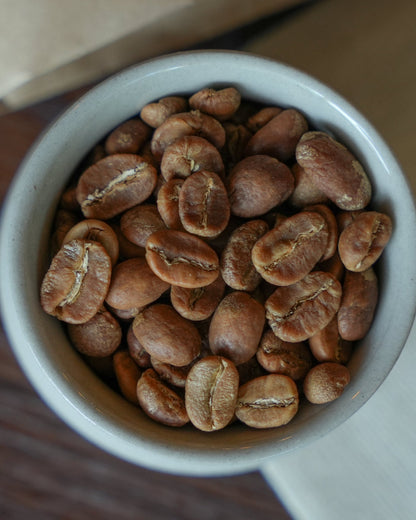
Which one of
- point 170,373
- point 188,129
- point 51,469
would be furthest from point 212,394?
point 51,469

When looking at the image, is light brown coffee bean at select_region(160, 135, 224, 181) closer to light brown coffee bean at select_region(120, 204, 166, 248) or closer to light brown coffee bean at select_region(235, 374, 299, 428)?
light brown coffee bean at select_region(120, 204, 166, 248)

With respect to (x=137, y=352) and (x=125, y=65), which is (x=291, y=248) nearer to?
(x=137, y=352)

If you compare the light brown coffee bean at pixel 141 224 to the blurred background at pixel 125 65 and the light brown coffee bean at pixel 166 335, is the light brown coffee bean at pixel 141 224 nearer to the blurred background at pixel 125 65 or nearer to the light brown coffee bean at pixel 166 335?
the light brown coffee bean at pixel 166 335

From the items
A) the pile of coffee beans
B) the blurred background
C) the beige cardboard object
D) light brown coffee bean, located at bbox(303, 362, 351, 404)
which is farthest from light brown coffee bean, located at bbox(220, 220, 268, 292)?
the beige cardboard object

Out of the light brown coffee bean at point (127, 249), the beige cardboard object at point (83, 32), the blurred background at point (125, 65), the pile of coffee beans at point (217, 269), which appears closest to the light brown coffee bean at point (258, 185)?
the pile of coffee beans at point (217, 269)

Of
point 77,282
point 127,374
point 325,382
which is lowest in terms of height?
point 325,382

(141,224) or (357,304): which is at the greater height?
(141,224)

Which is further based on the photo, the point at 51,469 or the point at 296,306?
the point at 51,469
